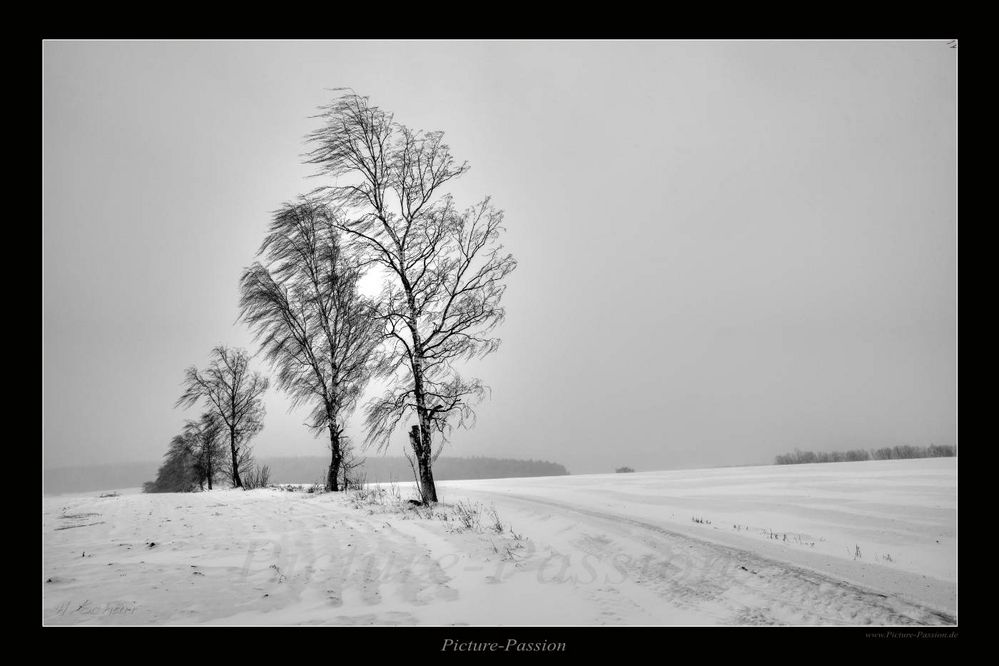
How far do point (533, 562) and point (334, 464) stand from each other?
9376mm

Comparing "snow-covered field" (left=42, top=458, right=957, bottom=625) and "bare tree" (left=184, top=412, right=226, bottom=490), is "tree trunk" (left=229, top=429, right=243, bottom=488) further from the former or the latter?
"snow-covered field" (left=42, top=458, right=957, bottom=625)

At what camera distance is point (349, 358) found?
12984 millimetres

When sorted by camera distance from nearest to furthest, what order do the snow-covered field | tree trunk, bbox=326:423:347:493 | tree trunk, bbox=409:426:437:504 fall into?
the snow-covered field
tree trunk, bbox=409:426:437:504
tree trunk, bbox=326:423:347:493

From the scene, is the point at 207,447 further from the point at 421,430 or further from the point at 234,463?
the point at 421,430

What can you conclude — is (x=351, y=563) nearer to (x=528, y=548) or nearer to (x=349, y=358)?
(x=528, y=548)

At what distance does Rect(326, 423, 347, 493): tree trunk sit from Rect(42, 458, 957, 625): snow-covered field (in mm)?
4956

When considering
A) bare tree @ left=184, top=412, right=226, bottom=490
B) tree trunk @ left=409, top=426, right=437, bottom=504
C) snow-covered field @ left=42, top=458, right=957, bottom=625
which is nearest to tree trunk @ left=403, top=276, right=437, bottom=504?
tree trunk @ left=409, top=426, right=437, bottom=504

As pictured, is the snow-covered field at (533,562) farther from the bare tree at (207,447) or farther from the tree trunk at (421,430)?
the bare tree at (207,447)

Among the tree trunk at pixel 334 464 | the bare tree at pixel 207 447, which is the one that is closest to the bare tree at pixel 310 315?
the tree trunk at pixel 334 464

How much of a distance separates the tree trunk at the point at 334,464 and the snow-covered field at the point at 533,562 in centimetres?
496

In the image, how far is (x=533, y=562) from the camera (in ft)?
16.2

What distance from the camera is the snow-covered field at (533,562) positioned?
3803 mm

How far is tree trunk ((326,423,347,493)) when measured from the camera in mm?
12719
